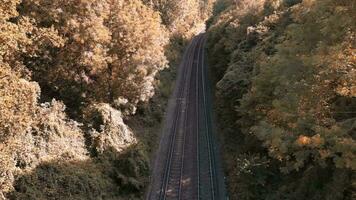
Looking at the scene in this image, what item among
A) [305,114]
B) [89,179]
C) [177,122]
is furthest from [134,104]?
[305,114]

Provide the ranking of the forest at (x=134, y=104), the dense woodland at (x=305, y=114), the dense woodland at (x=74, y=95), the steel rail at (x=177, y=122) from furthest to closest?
1. the steel rail at (x=177, y=122)
2. the dense woodland at (x=74, y=95)
3. the forest at (x=134, y=104)
4. the dense woodland at (x=305, y=114)

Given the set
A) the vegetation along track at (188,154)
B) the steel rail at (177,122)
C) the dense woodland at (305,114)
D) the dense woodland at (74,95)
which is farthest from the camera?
the steel rail at (177,122)

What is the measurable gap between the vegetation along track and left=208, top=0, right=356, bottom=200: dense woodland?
5.00 ft

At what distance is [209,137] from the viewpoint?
35.3 meters

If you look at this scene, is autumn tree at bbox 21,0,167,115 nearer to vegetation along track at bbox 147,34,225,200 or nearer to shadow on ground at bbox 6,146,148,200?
shadow on ground at bbox 6,146,148,200

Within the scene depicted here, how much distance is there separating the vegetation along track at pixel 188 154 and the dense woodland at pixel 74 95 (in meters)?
1.45

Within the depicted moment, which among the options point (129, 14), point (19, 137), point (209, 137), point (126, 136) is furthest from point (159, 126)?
point (19, 137)

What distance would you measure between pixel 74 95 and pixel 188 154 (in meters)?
9.94

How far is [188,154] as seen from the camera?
3198 centimetres

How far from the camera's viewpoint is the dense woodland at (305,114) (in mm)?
14305

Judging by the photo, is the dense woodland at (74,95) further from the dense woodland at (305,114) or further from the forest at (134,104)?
the dense woodland at (305,114)

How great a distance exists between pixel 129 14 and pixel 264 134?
1772 cm

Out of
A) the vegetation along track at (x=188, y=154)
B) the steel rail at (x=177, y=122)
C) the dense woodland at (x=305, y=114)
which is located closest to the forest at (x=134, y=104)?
the dense woodland at (x=305, y=114)

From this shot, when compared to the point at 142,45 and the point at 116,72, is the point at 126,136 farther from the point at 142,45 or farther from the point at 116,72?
Result: the point at 142,45
